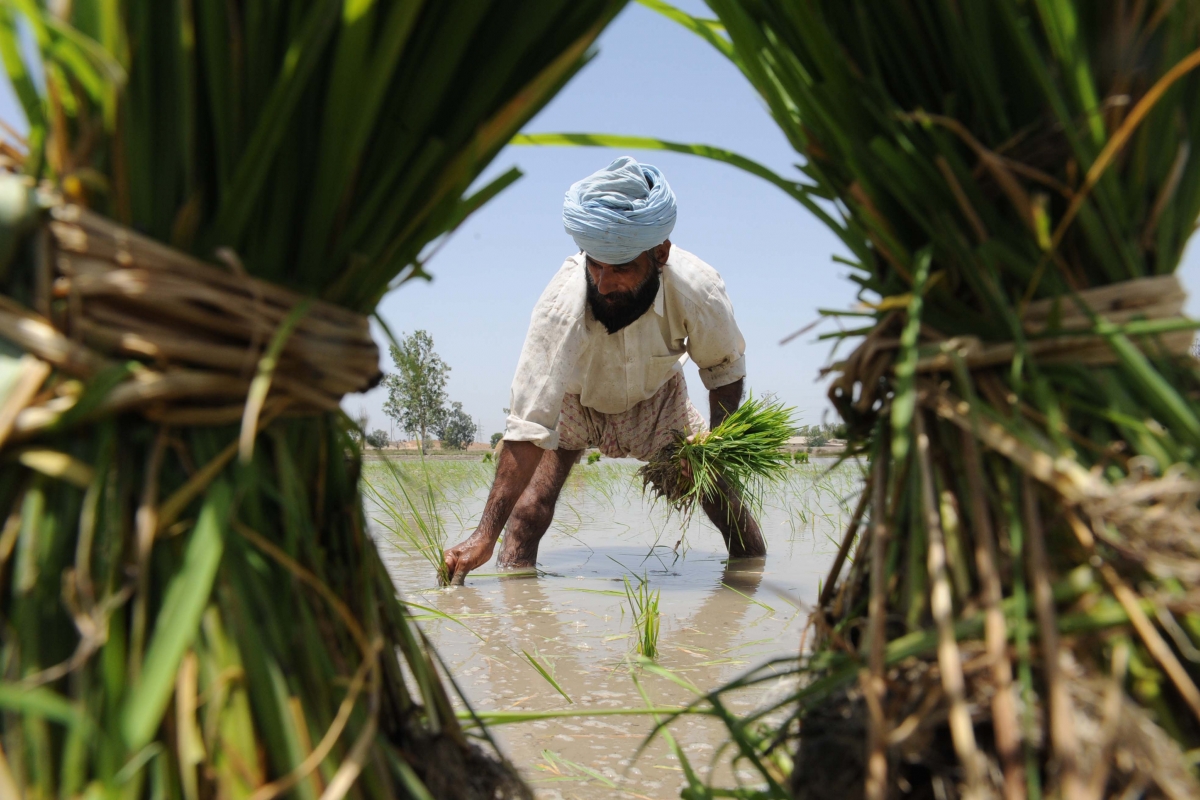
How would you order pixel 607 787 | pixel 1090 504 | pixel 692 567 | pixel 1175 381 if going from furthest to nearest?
1. pixel 692 567
2. pixel 607 787
3. pixel 1175 381
4. pixel 1090 504

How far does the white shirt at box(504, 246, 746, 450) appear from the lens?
13.7 ft

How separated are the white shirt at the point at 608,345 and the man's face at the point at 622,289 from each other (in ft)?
0.13

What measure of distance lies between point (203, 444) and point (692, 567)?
3.89 m

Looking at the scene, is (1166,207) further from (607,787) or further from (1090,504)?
(607,787)

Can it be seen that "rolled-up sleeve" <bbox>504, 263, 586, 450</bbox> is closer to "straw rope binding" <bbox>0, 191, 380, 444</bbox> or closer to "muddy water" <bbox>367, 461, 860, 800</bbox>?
"muddy water" <bbox>367, 461, 860, 800</bbox>

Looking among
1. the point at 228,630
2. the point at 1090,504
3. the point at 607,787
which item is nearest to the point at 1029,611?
the point at 1090,504

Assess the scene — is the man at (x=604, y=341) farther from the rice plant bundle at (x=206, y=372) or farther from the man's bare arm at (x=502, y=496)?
the rice plant bundle at (x=206, y=372)

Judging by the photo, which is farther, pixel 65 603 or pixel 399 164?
pixel 399 164

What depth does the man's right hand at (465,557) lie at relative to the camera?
3.67 m

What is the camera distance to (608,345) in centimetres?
430

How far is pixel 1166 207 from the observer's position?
0.66 m

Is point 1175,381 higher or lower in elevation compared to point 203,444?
higher

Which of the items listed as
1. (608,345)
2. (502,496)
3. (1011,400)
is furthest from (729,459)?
(1011,400)

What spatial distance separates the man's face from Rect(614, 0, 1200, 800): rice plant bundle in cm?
336
